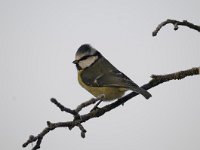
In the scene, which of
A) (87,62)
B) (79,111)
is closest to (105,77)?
(87,62)

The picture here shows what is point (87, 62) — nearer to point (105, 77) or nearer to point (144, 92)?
point (105, 77)

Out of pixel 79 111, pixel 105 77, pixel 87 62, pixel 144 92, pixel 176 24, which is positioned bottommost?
pixel 105 77

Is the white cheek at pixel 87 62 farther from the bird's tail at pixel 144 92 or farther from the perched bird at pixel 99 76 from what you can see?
the bird's tail at pixel 144 92

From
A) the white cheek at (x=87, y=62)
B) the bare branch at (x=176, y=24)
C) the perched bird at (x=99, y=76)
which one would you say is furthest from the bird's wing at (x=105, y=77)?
the bare branch at (x=176, y=24)

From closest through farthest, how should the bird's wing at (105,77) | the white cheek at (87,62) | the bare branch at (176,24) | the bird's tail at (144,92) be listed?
the bare branch at (176,24) → the bird's tail at (144,92) → the bird's wing at (105,77) → the white cheek at (87,62)

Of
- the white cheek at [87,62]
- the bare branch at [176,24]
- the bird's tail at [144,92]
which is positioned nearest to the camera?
the bare branch at [176,24]

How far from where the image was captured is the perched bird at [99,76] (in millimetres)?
5645

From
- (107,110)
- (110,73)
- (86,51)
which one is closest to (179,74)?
(107,110)

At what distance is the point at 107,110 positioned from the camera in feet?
11.3

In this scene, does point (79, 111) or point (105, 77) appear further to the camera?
point (105, 77)

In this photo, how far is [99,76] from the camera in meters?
6.32

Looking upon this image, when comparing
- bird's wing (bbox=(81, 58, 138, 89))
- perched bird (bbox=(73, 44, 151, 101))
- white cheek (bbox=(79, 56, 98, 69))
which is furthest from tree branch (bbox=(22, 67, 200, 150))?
A: white cheek (bbox=(79, 56, 98, 69))

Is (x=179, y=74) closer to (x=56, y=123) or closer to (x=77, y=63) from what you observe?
(x=56, y=123)

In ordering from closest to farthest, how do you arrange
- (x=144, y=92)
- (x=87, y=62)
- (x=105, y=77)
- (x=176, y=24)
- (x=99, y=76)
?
(x=176, y=24) → (x=144, y=92) → (x=105, y=77) → (x=99, y=76) → (x=87, y=62)
